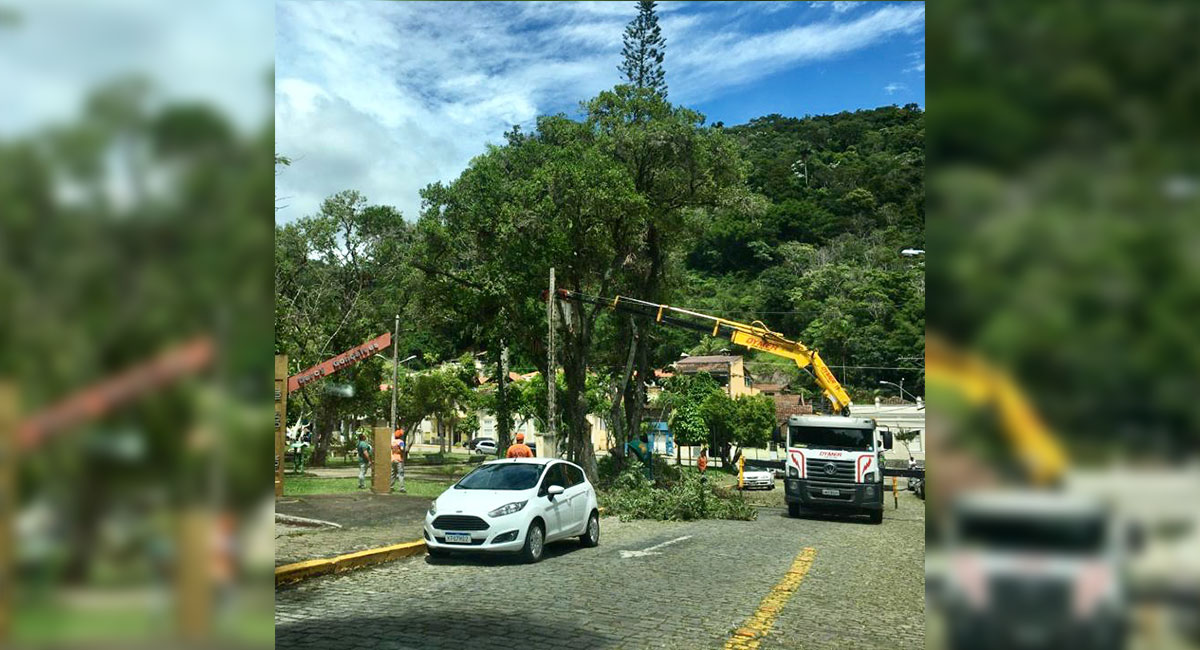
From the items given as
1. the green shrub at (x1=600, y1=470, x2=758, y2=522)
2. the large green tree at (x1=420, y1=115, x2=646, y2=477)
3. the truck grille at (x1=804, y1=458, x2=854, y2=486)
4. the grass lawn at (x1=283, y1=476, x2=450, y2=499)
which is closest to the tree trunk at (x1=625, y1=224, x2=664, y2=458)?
the large green tree at (x1=420, y1=115, x2=646, y2=477)

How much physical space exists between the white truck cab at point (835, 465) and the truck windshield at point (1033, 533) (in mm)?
17566

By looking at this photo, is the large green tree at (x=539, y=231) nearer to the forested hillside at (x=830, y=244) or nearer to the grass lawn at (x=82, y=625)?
the forested hillside at (x=830, y=244)

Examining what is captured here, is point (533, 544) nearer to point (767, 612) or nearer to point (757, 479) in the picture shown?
point (767, 612)

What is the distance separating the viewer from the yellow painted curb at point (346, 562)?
853 cm

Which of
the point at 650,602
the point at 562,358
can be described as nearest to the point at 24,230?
the point at 650,602

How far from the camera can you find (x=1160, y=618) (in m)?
0.90

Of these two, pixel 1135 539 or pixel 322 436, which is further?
pixel 322 436

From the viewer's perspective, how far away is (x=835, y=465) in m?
18.4

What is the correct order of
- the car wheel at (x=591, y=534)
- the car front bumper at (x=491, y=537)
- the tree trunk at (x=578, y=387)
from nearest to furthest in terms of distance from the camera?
1. the car front bumper at (x=491, y=537)
2. the car wheel at (x=591, y=534)
3. the tree trunk at (x=578, y=387)

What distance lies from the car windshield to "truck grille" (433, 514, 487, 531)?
0.96 meters

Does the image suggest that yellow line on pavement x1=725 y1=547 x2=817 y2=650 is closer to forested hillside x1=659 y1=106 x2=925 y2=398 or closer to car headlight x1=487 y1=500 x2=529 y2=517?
forested hillside x1=659 y1=106 x2=925 y2=398

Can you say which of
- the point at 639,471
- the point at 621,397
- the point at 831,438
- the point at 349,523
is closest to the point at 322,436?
the point at 621,397

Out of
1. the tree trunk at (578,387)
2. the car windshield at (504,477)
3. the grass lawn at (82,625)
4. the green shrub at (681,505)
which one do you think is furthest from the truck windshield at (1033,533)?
the tree trunk at (578,387)

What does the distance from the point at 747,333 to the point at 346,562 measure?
1434 cm
